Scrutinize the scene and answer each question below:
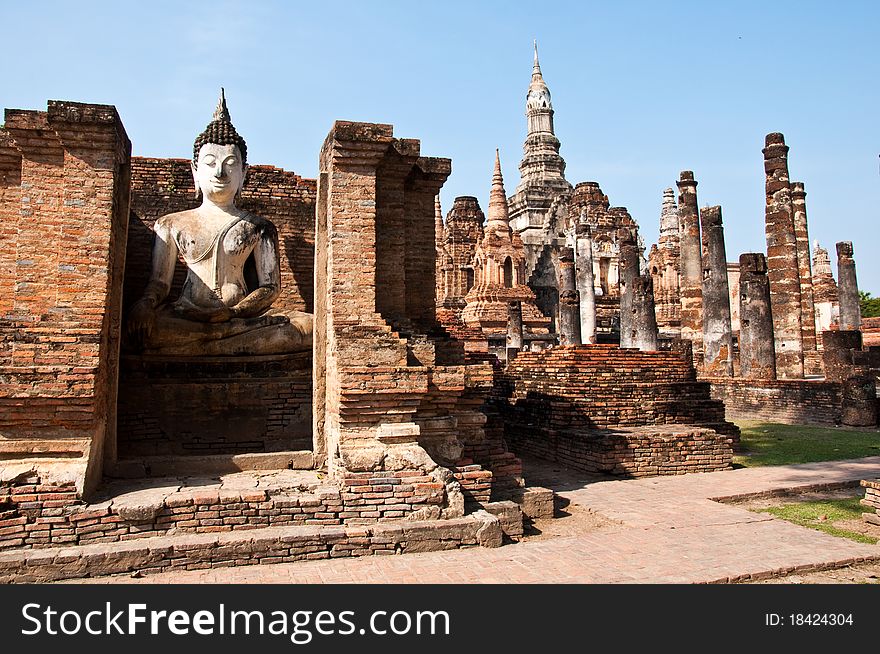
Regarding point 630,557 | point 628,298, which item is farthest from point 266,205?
point 628,298

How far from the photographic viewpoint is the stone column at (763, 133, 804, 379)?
20766 millimetres

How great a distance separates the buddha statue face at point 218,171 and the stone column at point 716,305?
52.0ft

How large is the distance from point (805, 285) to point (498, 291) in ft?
36.6

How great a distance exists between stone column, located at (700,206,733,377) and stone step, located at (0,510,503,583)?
1625 cm

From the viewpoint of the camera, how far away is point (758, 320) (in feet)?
63.5

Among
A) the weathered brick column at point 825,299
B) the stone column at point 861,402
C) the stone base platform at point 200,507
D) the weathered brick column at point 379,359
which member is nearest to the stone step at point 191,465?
the stone base platform at point 200,507

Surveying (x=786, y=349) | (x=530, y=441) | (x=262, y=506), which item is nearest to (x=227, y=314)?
(x=262, y=506)

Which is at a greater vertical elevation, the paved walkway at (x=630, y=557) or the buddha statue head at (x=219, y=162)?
the buddha statue head at (x=219, y=162)

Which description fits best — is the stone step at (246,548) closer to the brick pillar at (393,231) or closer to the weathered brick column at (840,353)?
the brick pillar at (393,231)

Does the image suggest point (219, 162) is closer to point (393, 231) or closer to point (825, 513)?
point (393, 231)

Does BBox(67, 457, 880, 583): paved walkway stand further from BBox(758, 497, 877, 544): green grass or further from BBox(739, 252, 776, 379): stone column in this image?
BBox(739, 252, 776, 379): stone column

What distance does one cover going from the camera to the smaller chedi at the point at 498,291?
26594 mm

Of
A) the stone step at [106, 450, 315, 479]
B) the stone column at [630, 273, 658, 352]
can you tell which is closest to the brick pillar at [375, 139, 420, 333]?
the stone step at [106, 450, 315, 479]

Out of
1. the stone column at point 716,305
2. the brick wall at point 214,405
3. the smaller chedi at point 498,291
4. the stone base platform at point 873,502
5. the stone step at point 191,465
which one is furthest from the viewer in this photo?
the smaller chedi at point 498,291
